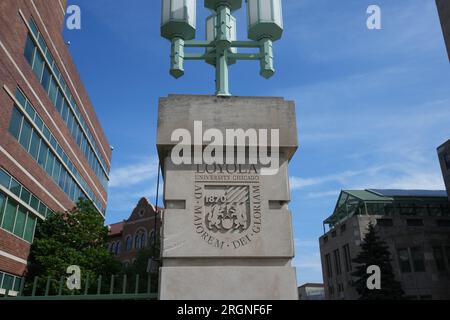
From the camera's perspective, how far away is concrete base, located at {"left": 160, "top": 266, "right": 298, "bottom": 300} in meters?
3.47

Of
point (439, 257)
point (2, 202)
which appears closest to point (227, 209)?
point (2, 202)

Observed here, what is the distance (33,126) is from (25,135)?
1112 mm

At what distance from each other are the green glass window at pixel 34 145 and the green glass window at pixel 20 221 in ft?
11.1

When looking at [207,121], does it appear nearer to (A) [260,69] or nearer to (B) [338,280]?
(A) [260,69]

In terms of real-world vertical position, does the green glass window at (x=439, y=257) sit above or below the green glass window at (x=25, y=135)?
below

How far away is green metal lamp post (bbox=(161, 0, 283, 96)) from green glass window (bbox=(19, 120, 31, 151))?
18.2m

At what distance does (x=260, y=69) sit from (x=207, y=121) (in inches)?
49.7

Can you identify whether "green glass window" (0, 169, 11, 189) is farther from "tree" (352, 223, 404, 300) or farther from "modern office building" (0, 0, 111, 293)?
"tree" (352, 223, 404, 300)

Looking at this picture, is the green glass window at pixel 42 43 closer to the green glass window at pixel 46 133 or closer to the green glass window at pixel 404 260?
the green glass window at pixel 46 133

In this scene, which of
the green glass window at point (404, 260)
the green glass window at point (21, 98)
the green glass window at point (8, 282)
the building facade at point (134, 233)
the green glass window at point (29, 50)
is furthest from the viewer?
the building facade at point (134, 233)

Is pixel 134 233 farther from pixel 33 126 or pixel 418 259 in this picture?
pixel 418 259

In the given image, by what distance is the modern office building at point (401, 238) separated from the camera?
3522cm

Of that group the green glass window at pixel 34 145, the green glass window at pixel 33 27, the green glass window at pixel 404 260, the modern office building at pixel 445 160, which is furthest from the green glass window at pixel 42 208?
the modern office building at pixel 445 160
